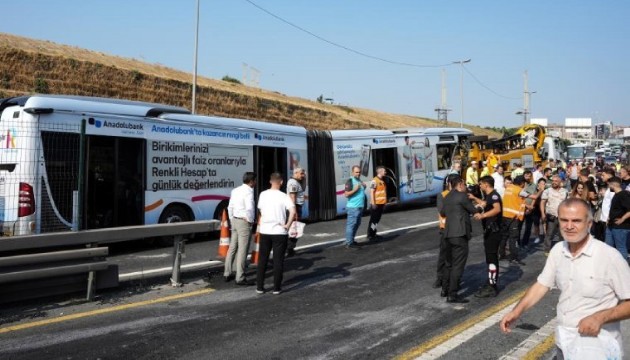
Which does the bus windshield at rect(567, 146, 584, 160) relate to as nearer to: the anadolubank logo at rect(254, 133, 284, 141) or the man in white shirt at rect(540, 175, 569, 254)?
the man in white shirt at rect(540, 175, 569, 254)

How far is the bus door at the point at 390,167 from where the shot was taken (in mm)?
17406

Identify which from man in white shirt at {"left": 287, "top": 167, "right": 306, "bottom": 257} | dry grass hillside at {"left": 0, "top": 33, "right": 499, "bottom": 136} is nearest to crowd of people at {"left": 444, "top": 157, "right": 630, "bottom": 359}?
man in white shirt at {"left": 287, "top": 167, "right": 306, "bottom": 257}

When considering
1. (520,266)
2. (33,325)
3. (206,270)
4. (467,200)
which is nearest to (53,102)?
(206,270)

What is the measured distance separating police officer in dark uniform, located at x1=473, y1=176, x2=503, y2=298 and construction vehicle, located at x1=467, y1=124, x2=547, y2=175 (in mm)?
13426

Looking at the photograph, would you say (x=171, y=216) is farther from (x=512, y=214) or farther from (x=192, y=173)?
(x=512, y=214)

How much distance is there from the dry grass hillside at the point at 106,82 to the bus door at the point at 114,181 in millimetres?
20313

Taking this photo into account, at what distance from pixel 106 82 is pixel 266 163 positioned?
26271mm

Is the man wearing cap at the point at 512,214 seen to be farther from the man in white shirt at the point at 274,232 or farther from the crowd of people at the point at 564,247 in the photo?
the man in white shirt at the point at 274,232

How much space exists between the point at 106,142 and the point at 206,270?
3423mm

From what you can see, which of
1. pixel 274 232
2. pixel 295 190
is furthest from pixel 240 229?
pixel 295 190

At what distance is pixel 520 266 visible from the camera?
363 inches

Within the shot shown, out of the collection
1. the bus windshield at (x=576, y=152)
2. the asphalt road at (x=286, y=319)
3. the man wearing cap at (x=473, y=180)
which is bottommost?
the asphalt road at (x=286, y=319)

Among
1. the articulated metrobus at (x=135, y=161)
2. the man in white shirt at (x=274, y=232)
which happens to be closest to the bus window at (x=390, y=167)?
the articulated metrobus at (x=135, y=161)

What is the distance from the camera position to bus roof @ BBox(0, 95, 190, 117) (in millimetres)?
8820
